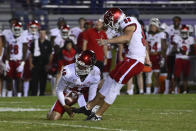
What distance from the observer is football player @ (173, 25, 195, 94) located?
1519 centimetres

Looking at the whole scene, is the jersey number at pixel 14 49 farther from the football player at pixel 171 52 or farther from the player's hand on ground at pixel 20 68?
the football player at pixel 171 52

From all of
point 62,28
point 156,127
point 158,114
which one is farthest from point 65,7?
point 156,127

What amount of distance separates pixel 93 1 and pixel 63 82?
532 inches

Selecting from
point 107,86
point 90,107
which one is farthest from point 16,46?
point 107,86

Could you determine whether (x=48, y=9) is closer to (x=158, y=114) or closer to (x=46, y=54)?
(x=46, y=54)

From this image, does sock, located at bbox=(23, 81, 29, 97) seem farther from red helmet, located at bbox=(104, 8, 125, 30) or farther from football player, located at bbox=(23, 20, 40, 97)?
red helmet, located at bbox=(104, 8, 125, 30)

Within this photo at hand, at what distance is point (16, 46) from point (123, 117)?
22.7 feet

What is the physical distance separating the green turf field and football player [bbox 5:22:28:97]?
2722 mm

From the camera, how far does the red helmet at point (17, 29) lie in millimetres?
14867

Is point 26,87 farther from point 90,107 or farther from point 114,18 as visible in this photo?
point 114,18

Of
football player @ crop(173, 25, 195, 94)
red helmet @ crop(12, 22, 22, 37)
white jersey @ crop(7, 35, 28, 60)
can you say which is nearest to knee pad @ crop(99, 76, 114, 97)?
white jersey @ crop(7, 35, 28, 60)

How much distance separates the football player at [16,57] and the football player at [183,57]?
3.67 metres

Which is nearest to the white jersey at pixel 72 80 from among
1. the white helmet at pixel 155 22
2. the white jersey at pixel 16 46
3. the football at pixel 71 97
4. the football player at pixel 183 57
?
the football at pixel 71 97

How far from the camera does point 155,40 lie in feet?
50.5
